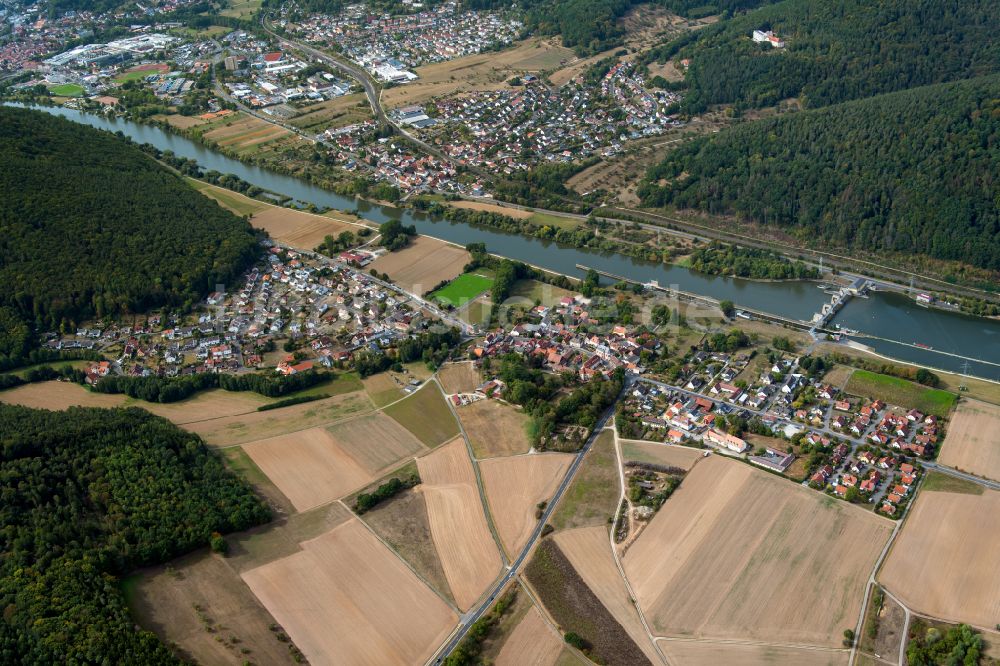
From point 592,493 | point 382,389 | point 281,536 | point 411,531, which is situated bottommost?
point 281,536

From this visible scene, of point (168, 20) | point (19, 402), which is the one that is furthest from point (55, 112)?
point (19, 402)

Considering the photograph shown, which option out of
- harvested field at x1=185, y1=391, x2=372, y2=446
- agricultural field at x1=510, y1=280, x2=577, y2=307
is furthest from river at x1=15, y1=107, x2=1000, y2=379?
harvested field at x1=185, y1=391, x2=372, y2=446

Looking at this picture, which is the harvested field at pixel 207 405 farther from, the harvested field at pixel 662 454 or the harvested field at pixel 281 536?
the harvested field at pixel 662 454

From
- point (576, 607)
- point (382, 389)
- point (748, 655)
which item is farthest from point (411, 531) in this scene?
point (748, 655)

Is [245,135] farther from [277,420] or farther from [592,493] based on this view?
[592,493]

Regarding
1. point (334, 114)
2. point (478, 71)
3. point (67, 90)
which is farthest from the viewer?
point (67, 90)

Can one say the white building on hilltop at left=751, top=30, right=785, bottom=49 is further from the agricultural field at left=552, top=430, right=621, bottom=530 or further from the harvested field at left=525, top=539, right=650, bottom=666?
the harvested field at left=525, top=539, right=650, bottom=666

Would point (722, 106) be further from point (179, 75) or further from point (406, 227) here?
point (179, 75)
